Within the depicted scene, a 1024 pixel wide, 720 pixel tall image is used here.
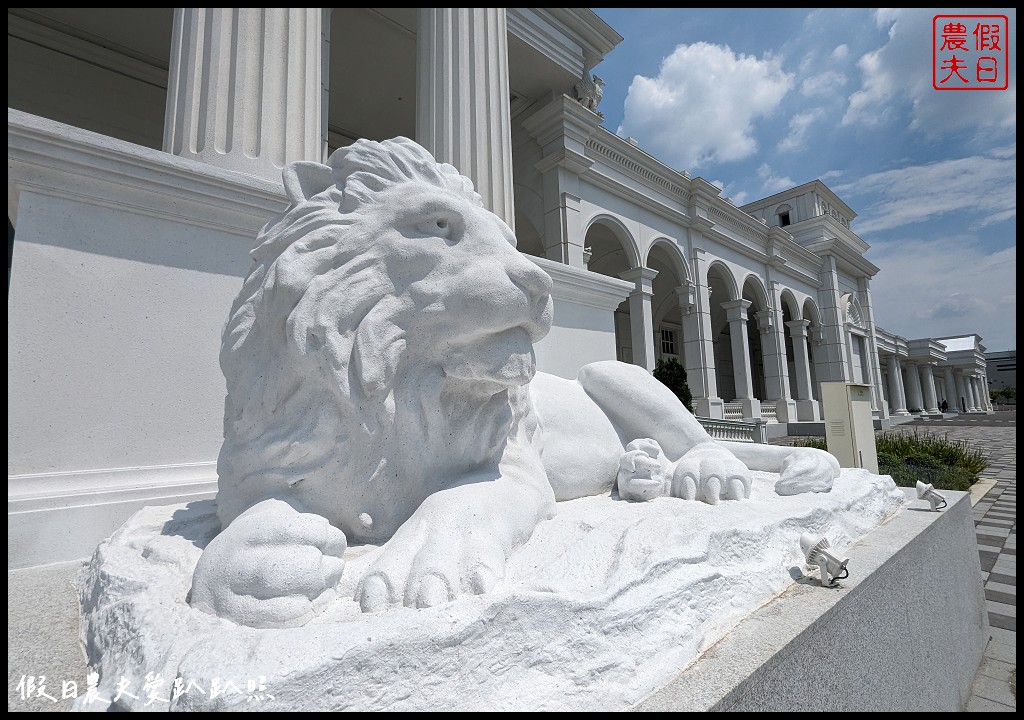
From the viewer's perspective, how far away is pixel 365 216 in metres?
1.50

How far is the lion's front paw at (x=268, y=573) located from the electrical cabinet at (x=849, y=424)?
5.18 meters

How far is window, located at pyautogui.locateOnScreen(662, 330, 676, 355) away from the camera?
76.0 ft

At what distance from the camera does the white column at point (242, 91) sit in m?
3.35

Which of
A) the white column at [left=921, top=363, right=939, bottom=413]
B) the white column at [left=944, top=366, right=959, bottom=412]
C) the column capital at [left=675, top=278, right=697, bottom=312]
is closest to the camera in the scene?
the column capital at [left=675, top=278, right=697, bottom=312]

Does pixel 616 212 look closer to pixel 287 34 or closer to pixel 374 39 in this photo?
pixel 374 39

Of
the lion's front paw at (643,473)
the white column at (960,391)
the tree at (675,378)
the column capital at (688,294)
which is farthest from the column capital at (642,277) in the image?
the white column at (960,391)

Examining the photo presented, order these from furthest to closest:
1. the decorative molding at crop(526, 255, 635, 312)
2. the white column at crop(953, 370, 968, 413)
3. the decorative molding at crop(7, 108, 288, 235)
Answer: the white column at crop(953, 370, 968, 413) → the decorative molding at crop(526, 255, 635, 312) → the decorative molding at crop(7, 108, 288, 235)

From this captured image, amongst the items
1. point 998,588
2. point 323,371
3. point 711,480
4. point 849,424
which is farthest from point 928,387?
point 323,371

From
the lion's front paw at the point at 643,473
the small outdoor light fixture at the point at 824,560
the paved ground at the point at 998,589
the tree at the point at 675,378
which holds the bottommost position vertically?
the paved ground at the point at 998,589

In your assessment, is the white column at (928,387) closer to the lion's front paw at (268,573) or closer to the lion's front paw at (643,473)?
the lion's front paw at (643,473)

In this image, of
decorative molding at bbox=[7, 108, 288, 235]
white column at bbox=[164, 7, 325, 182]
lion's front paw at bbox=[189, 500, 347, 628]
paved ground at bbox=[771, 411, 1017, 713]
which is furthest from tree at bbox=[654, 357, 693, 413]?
lion's front paw at bbox=[189, 500, 347, 628]

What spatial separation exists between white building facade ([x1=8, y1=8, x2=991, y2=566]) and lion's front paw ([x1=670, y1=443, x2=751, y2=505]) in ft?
7.86

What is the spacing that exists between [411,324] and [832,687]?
1617 mm

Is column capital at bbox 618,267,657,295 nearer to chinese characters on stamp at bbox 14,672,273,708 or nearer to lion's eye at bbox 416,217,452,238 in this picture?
lion's eye at bbox 416,217,452,238
